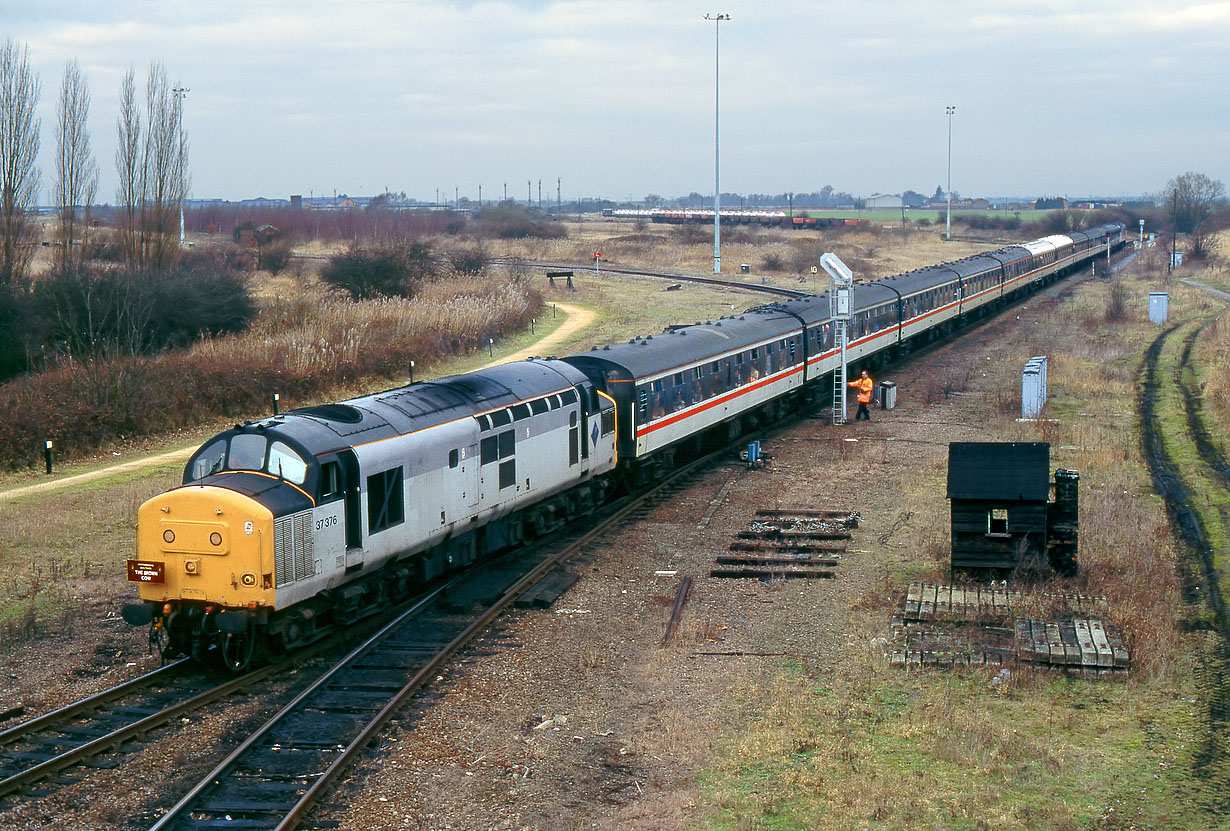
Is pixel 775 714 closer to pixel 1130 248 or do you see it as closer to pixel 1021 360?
pixel 1021 360

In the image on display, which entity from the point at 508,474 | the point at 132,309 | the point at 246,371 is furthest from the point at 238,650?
the point at 132,309

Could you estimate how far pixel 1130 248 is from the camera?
130 meters

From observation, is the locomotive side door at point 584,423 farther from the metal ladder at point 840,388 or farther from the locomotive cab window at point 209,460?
the metal ladder at point 840,388

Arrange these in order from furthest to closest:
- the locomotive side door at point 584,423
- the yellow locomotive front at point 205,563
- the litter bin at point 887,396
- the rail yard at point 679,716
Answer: the litter bin at point 887,396 → the locomotive side door at point 584,423 → the yellow locomotive front at point 205,563 → the rail yard at point 679,716

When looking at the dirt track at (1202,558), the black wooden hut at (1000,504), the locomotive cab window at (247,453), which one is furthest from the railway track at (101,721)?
the dirt track at (1202,558)

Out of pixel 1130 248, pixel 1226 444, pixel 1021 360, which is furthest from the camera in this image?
pixel 1130 248

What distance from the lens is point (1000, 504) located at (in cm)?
1808

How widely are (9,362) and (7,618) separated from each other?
2395 cm

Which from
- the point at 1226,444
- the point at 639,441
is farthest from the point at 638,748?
the point at 1226,444

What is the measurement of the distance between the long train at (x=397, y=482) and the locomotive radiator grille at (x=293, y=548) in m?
0.02

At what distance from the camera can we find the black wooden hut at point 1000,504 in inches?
707

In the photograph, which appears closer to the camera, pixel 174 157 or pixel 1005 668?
pixel 1005 668

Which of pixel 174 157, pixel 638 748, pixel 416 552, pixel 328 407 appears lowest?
pixel 638 748

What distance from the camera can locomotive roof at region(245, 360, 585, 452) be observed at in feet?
50.4
